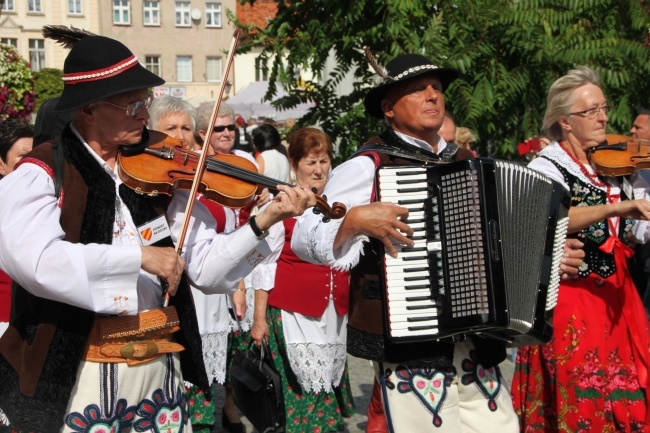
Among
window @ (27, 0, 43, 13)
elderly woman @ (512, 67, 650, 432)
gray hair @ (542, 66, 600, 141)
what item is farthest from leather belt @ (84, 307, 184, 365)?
window @ (27, 0, 43, 13)

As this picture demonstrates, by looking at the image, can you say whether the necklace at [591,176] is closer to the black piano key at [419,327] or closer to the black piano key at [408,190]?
the black piano key at [408,190]

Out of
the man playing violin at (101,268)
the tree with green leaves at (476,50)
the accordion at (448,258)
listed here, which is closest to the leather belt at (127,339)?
the man playing violin at (101,268)

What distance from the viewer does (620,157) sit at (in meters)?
5.39

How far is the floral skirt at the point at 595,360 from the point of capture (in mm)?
5434

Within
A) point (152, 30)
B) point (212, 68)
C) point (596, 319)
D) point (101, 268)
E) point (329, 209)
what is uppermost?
point (152, 30)

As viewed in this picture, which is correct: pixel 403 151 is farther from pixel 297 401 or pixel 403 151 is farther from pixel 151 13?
pixel 151 13

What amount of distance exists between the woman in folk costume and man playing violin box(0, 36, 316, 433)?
2.73 m

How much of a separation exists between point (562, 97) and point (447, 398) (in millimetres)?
2084

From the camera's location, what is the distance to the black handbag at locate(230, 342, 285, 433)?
6.31 meters

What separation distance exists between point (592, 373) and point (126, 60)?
119 inches

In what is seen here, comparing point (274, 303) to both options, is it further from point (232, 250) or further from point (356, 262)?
point (232, 250)

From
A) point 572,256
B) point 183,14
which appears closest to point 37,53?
point 183,14

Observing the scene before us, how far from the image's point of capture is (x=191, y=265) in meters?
3.85

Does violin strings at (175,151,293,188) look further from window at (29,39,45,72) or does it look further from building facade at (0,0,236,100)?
window at (29,39,45,72)
